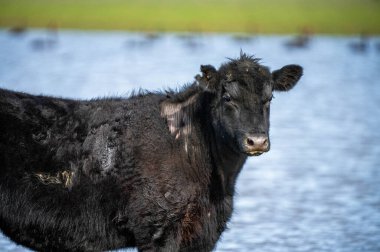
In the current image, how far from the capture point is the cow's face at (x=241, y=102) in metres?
6.66

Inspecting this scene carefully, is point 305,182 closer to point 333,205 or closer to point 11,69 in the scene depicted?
point 333,205

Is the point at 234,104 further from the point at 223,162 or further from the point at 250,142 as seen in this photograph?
the point at 223,162

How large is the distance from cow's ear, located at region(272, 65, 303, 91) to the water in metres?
2.79

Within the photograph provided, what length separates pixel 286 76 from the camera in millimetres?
7496

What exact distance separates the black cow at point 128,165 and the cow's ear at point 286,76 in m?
0.20

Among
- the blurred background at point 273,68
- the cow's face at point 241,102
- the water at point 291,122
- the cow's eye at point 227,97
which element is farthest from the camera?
the blurred background at point 273,68

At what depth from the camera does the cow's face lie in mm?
6664

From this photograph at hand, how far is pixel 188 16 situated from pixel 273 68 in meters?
44.3

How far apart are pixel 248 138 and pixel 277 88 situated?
1068mm

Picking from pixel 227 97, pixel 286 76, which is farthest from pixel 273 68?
pixel 227 97

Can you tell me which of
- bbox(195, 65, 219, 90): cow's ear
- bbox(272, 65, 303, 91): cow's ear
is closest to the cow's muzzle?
bbox(195, 65, 219, 90): cow's ear

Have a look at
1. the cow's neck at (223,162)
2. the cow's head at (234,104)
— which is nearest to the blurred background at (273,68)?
the cow's neck at (223,162)

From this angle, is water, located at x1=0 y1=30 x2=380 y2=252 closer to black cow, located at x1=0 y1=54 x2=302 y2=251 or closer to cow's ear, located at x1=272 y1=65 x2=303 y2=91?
black cow, located at x1=0 y1=54 x2=302 y2=251

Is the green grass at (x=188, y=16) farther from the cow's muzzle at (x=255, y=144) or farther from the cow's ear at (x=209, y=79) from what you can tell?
the cow's muzzle at (x=255, y=144)
